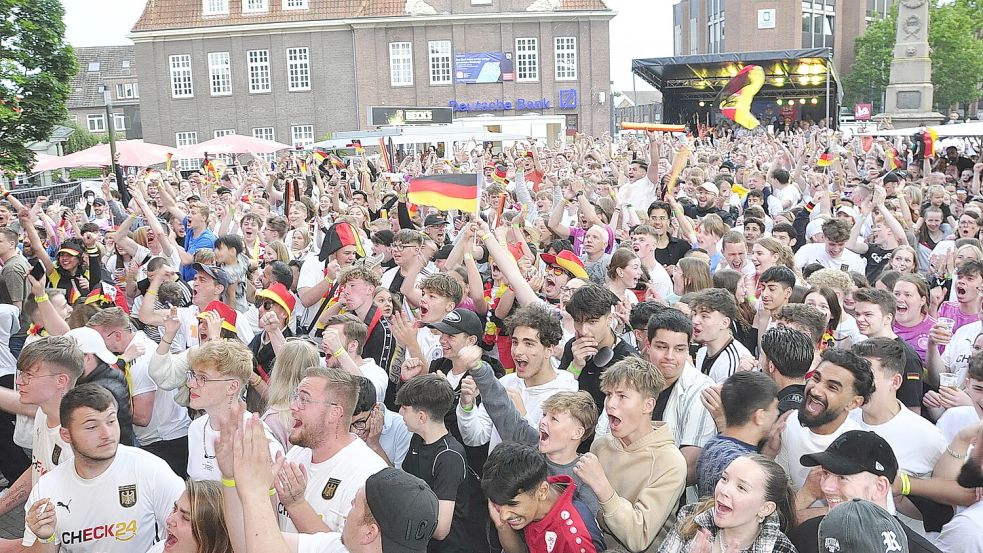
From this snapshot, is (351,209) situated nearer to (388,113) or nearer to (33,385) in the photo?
(33,385)

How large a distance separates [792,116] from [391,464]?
3837cm

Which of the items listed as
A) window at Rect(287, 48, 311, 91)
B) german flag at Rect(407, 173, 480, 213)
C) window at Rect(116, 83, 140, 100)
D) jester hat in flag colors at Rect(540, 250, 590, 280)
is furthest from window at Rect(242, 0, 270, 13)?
jester hat in flag colors at Rect(540, 250, 590, 280)

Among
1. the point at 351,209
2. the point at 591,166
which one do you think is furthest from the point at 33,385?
the point at 591,166

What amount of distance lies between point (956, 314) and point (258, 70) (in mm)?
46719

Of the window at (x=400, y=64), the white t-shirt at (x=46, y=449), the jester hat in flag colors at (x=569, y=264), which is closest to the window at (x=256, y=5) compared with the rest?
the window at (x=400, y=64)

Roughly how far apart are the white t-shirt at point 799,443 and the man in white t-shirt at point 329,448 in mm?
1885

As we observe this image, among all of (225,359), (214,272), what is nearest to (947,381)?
(225,359)

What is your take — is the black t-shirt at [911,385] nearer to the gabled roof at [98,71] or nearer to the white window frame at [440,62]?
the white window frame at [440,62]

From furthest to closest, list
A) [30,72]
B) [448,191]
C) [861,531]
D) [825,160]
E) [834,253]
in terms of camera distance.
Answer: [30,72]
[825,160]
[834,253]
[448,191]
[861,531]

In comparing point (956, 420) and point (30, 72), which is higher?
point (30, 72)

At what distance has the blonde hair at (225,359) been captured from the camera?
4.50 metres

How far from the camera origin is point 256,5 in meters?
48.2

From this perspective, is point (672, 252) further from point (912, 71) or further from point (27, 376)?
point (912, 71)

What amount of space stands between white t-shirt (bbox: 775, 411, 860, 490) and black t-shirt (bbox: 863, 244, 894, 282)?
16.1ft
